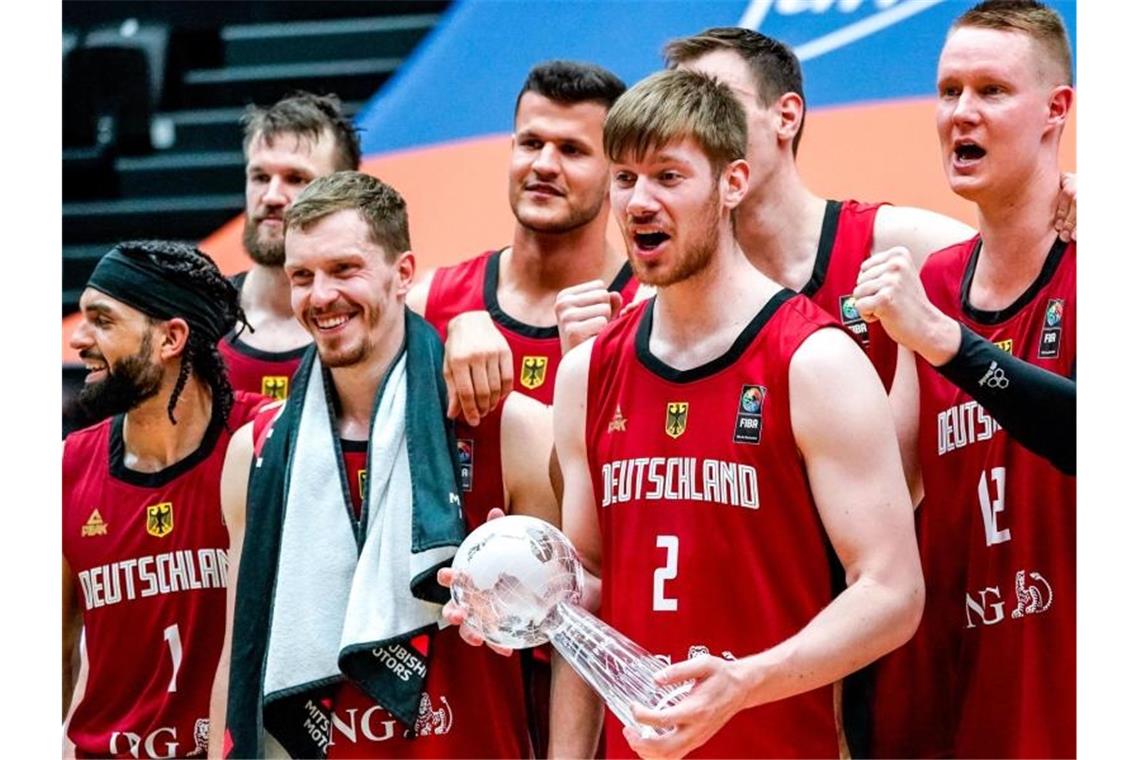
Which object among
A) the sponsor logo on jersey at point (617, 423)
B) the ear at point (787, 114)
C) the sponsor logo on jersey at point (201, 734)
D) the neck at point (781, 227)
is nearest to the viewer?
the sponsor logo on jersey at point (617, 423)

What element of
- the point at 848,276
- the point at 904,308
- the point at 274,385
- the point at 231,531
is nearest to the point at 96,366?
the point at 274,385

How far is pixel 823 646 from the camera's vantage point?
3166 millimetres

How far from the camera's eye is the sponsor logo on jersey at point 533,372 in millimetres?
4281

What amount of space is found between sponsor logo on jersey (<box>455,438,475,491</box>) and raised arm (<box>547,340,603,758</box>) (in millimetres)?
324

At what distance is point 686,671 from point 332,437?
52.0 inches

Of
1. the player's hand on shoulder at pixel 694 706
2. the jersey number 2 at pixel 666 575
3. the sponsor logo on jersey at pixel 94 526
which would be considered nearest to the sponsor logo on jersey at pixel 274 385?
the sponsor logo on jersey at pixel 94 526

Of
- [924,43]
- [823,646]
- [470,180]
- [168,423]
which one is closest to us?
[823,646]

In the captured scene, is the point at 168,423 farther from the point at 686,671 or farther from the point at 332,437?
the point at 686,671

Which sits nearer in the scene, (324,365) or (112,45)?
(324,365)

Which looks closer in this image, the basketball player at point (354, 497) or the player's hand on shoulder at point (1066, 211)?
the player's hand on shoulder at point (1066, 211)

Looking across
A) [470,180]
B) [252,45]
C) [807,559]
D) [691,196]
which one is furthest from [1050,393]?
[252,45]

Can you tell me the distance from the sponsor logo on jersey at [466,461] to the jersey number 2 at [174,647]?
3.07 feet

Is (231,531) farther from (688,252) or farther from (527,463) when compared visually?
(688,252)

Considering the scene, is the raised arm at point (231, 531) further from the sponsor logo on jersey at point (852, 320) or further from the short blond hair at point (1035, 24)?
the short blond hair at point (1035, 24)
